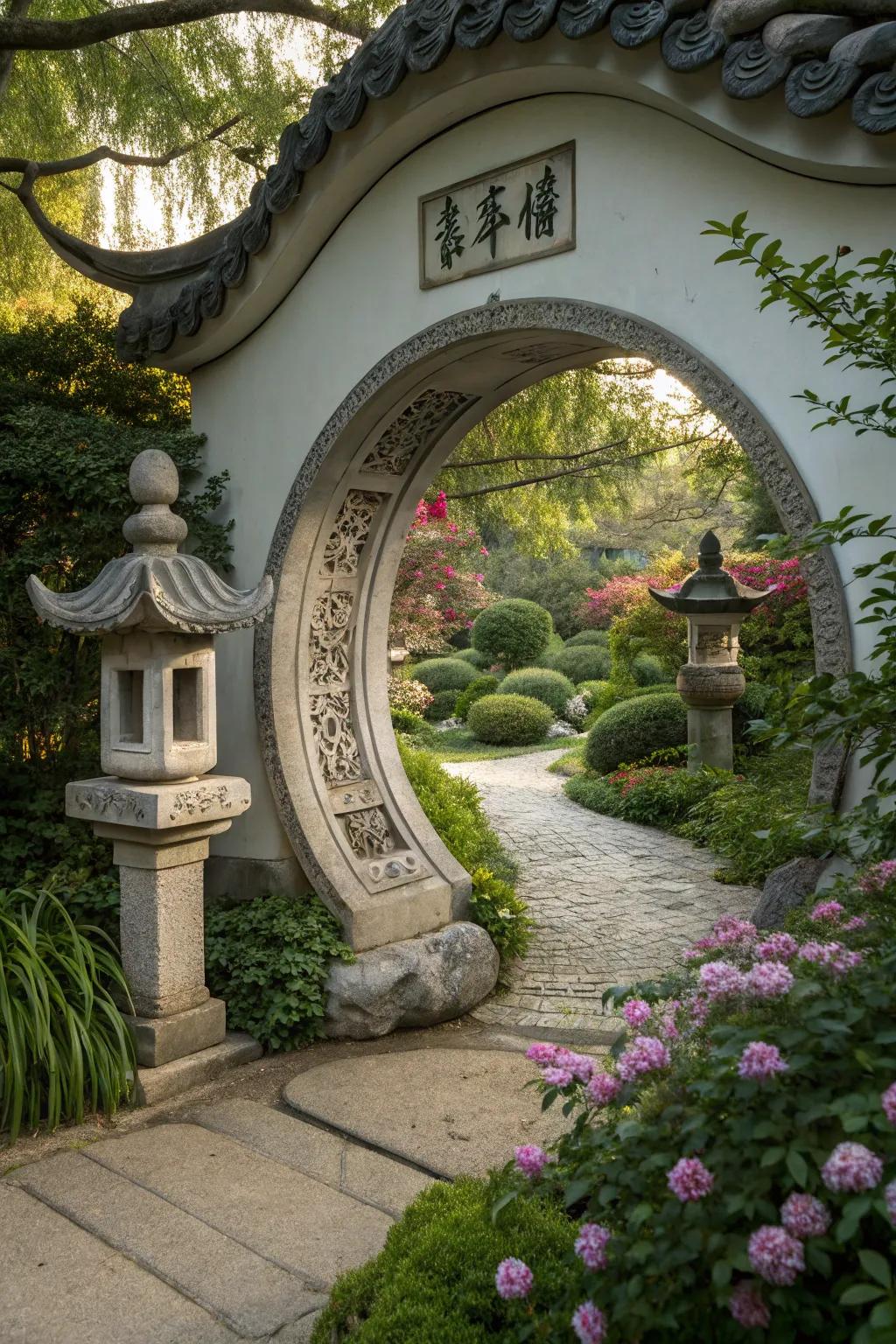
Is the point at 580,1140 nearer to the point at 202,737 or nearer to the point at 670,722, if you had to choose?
the point at 202,737

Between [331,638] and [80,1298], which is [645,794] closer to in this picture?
[331,638]

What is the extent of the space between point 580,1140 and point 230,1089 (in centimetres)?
265

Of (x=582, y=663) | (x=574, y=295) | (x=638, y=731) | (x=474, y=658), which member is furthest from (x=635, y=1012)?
(x=474, y=658)

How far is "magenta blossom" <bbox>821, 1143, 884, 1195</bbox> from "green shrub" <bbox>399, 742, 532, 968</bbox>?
13.7 feet

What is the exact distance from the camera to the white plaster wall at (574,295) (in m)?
3.27

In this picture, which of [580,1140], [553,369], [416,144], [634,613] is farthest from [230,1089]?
[634,613]

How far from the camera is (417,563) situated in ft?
43.5

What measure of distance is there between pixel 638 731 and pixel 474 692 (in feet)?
24.0

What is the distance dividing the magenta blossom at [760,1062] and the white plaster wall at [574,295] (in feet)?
6.42

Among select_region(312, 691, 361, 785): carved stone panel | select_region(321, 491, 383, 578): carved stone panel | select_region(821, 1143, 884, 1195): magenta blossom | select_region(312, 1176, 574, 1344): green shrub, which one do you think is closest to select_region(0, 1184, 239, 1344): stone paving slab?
select_region(312, 1176, 574, 1344): green shrub

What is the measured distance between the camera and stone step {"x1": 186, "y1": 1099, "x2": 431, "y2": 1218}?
331 cm

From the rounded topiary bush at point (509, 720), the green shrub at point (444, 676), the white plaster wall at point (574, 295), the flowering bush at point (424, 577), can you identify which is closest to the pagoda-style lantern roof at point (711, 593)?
the flowering bush at point (424, 577)

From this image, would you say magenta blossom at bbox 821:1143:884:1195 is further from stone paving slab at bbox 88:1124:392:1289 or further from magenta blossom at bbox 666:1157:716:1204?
stone paving slab at bbox 88:1124:392:1289

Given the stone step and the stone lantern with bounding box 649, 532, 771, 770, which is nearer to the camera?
the stone step
